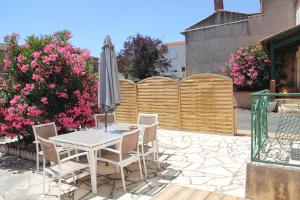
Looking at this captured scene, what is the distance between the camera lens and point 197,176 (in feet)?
20.4

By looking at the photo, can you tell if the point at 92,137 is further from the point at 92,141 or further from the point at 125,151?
the point at 125,151

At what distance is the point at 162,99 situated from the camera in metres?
11.6

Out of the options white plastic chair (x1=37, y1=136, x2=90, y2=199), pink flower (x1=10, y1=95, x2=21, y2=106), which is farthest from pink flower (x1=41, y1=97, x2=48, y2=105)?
white plastic chair (x1=37, y1=136, x2=90, y2=199)

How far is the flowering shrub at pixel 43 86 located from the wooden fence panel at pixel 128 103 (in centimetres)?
427

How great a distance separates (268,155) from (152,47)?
24.6 meters

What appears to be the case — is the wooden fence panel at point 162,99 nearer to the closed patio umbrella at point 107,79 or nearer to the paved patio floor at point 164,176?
the paved patio floor at point 164,176

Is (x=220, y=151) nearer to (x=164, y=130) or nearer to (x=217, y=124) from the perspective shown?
(x=217, y=124)

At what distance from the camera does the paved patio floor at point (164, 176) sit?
5.46 metres

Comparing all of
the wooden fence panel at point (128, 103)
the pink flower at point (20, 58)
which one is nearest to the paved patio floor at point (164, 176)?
the pink flower at point (20, 58)

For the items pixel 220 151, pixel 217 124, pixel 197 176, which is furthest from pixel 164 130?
pixel 197 176

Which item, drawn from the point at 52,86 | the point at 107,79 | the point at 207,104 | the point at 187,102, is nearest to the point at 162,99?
the point at 187,102

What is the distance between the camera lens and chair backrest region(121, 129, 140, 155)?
5393mm

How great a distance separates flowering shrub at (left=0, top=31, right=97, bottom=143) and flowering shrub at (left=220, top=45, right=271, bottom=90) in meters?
12.5

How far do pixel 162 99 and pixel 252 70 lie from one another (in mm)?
8702
